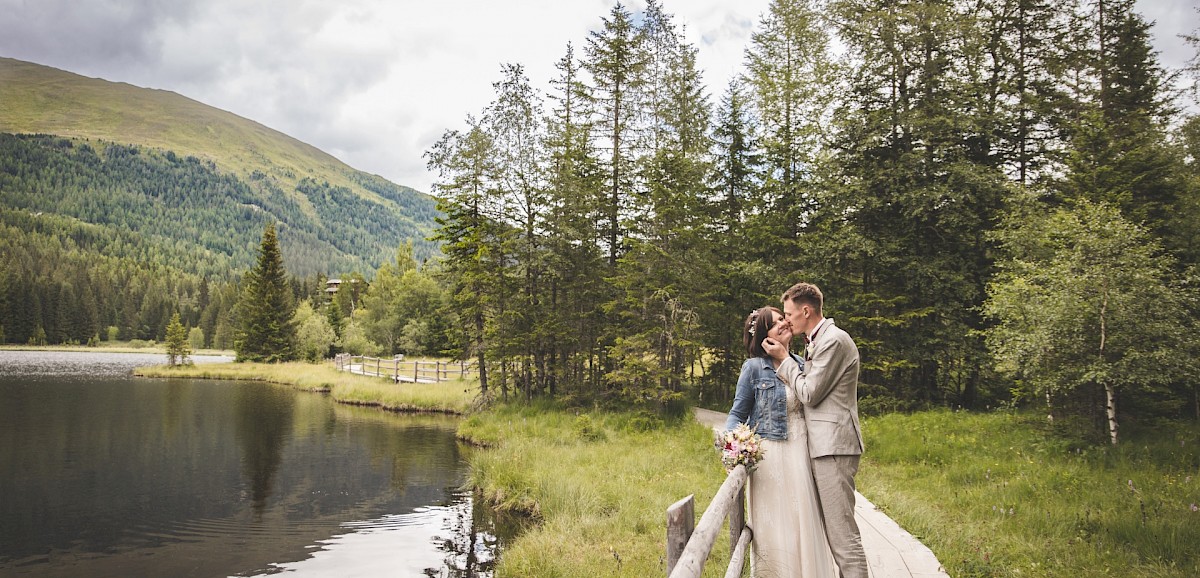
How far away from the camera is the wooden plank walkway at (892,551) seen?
5036 mm

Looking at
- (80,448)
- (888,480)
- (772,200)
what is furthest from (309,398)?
(888,480)

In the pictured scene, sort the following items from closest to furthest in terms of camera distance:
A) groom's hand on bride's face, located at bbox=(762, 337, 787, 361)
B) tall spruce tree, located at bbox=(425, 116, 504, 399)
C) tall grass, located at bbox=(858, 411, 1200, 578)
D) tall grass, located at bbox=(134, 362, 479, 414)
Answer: groom's hand on bride's face, located at bbox=(762, 337, 787, 361) → tall grass, located at bbox=(858, 411, 1200, 578) → tall spruce tree, located at bbox=(425, 116, 504, 399) → tall grass, located at bbox=(134, 362, 479, 414)

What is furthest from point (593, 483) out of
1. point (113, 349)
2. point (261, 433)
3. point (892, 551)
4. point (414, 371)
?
point (113, 349)

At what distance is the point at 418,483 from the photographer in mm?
13906

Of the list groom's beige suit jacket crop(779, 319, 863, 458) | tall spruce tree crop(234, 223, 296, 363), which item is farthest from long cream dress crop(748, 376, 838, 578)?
tall spruce tree crop(234, 223, 296, 363)

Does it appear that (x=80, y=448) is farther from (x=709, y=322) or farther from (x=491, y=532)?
(x=709, y=322)

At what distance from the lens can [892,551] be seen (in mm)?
5562

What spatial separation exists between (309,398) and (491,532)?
2381 cm

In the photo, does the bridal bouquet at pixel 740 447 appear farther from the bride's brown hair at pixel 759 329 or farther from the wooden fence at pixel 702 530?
the bride's brown hair at pixel 759 329

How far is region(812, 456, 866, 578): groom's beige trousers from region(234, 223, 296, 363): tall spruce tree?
50017 mm

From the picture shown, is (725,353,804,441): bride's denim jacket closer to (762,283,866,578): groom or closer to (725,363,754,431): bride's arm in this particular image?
(725,363,754,431): bride's arm

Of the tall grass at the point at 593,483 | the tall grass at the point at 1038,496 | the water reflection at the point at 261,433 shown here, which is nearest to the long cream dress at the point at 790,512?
the tall grass at the point at 593,483

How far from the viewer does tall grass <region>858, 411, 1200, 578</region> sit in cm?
575

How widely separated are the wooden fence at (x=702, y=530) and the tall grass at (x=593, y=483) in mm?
1612
